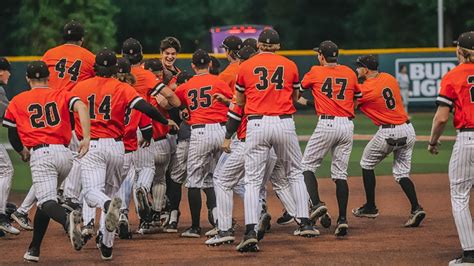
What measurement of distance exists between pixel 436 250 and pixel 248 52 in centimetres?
326

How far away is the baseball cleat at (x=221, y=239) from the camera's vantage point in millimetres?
12672

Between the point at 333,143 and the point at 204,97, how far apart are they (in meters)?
1.63

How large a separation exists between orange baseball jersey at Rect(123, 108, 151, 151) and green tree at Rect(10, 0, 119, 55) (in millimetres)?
38559

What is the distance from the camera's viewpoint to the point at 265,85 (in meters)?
12.5

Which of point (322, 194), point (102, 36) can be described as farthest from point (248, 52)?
point (102, 36)

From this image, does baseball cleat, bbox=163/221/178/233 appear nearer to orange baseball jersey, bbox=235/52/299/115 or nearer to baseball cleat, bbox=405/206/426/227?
orange baseball jersey, bbox=235/52/299/115

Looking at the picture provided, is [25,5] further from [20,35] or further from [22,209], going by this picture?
[22,209]

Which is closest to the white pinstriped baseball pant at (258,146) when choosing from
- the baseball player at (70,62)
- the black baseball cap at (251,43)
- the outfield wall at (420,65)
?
the black baseball cap at (251,43)

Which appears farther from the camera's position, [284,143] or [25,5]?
[25,5]

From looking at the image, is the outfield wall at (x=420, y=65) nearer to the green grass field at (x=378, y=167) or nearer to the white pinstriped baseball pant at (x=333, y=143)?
the green grass field at (x=378, y=167)

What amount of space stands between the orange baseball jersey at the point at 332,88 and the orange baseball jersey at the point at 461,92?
2588 mm

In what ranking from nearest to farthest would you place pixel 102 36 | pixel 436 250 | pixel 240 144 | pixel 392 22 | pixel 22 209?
pixel 436 250 → pixel 240 144 → pixel 22 209 → pixel 102 36 → pixel 392 22

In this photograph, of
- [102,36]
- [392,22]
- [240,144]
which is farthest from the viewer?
[392,22]

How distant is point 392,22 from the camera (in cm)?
5769
